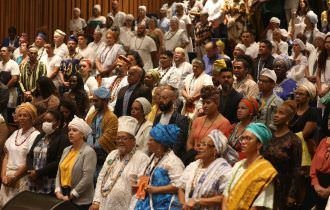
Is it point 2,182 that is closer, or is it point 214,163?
point 214,163

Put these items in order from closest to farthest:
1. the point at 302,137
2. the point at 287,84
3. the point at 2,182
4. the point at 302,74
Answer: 1. the point at 302,137
2. the point at 2,182
3. the point at 287,84
4. the point at 302,74

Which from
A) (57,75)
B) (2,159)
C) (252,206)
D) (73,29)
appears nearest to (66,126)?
(2,159)

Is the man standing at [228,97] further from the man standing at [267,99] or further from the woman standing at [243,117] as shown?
the woman standing at [243,117]

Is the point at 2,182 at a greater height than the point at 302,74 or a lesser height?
lesser

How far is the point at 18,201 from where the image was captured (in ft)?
25.5

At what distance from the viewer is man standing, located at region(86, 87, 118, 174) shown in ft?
28.8

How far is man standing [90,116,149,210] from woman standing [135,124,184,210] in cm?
25

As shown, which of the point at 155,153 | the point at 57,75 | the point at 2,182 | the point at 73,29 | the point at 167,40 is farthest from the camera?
the point at 73,29

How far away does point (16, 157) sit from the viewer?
8.69 meters

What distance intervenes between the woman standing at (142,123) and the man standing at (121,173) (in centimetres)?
60

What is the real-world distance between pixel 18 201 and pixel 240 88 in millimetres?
2860

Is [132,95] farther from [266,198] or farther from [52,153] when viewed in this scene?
[266,198]

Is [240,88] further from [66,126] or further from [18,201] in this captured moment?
[18,201]

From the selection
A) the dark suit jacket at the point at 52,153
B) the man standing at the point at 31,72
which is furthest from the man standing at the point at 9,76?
the dark suit jacket at the point at 52,153
